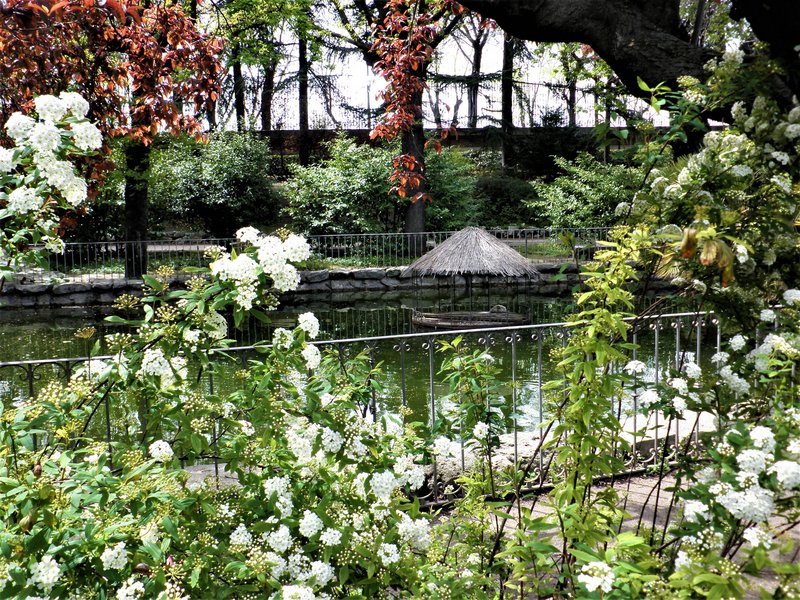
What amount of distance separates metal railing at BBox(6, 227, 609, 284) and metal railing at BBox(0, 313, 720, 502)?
8.53 m

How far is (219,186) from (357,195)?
4.64 m

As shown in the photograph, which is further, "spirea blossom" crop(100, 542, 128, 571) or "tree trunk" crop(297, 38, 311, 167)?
"tree trunk" crop(297, 38, 311, 167)

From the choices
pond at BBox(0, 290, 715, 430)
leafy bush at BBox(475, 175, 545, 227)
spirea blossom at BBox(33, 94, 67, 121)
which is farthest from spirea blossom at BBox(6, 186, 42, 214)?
leafy bush at BBox(475, 175, 545, 227)

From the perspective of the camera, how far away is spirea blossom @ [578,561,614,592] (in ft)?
5.96

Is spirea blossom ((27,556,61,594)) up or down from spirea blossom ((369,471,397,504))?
down

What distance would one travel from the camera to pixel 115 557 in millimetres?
2137

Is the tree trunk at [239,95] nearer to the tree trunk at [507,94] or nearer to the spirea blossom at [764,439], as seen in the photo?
the tree trunk at [507,94]

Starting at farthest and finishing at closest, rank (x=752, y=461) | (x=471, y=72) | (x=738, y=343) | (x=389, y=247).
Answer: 1. (x=471, y=72)
2. (x=389, y=247)
3. (x=738, y=343)
4. (x=752, y=461)

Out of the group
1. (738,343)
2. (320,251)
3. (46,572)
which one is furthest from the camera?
(320,251)

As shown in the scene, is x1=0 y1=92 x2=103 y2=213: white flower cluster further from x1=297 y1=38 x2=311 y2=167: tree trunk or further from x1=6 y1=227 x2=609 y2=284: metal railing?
x1=297 y1=38 x2=311 y2=167: tree trunk

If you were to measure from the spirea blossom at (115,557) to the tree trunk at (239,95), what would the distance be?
28.1 m

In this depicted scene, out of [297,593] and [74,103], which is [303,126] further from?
[297,593]

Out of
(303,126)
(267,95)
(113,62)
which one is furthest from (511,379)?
(267,95)

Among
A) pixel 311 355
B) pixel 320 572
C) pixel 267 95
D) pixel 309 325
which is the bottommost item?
pixel 320 572
